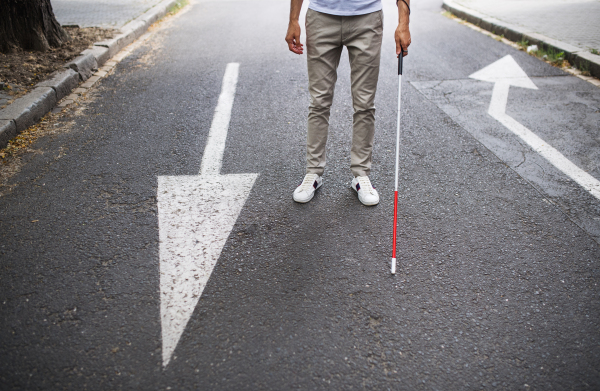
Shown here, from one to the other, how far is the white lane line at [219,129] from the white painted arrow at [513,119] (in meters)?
2.89

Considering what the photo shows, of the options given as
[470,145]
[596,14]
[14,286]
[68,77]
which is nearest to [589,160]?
[470,145]

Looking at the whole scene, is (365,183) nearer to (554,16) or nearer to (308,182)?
(308,182)

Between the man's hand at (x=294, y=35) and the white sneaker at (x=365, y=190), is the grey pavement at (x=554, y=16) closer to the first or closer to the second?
the white sneaker at (x=365, y=190)

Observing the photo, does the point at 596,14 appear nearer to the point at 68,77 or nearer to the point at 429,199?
the point at 429,199

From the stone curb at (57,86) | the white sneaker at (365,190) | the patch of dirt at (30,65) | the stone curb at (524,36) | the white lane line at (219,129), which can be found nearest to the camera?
the white sneaker at (365,190)

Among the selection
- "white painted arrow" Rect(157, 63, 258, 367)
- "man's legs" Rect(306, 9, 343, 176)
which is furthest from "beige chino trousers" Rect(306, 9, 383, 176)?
"white painted arrow" Rect(157, 63, 258, 367)

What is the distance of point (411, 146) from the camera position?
4070 mm

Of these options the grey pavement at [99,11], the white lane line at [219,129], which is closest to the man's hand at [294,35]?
the white lane line at [219,129]

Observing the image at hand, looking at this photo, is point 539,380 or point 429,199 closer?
point 539,380

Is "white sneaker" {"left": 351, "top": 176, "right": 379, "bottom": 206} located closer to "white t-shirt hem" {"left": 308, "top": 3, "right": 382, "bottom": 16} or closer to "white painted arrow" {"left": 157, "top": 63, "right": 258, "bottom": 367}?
"white painted arrow" {"left": 157, "top": 63, "right": 258, "bottom": 367}

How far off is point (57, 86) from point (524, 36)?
7247 mm

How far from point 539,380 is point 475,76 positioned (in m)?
4.90

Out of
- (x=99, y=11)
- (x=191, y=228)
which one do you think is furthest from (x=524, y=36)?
(x=99, y=11)

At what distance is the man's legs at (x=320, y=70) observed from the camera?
293 cm
